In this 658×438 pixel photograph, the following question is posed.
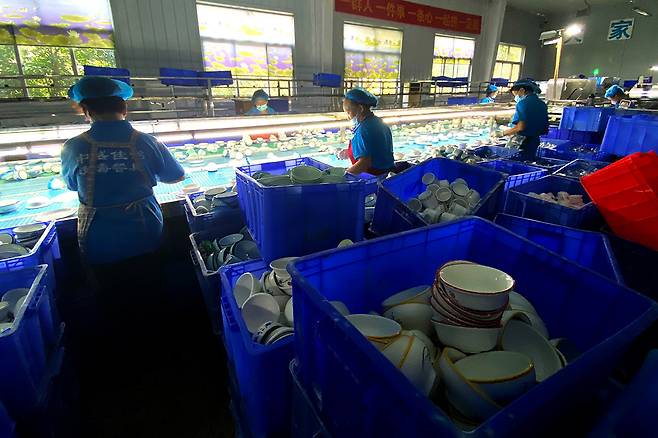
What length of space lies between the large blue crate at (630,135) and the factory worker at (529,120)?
0.62 m

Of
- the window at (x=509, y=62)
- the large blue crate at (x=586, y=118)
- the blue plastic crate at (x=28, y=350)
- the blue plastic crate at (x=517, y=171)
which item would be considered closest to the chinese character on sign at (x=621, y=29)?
the window at (x=509, y=62)

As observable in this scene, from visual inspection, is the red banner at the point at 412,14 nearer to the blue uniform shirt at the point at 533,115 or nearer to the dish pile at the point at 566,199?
the blue uniform shirt at the point at 533,115

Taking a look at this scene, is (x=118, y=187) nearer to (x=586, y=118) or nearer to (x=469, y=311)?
(x=469, y=311)

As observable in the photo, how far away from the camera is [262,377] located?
96 cm

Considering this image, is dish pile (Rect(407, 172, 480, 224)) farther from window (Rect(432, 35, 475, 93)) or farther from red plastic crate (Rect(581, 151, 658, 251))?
window (Rect(432, 35, 475, 93))

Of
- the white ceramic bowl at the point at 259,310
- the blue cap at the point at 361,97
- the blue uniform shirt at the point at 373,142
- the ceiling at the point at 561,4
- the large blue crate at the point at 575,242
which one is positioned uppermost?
the ceiling at the point at 561,4

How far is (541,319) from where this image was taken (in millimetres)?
982

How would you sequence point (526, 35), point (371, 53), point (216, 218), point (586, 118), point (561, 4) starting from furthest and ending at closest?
point (526, 35) < point (561, 4) < point (371, 53) < point (586, 118) < point (216, 218)

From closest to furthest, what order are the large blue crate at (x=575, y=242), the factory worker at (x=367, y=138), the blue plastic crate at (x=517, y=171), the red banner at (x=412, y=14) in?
1. the large blue crate at (x=575, y=242)
2. the blue plastic crate at (x=517, y=171)
3. the factory worker at (x=367, y=138)
4. the red banner at (x=412, y=14)

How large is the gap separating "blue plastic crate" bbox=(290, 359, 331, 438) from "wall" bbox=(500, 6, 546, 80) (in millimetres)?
19913

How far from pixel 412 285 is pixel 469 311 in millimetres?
370

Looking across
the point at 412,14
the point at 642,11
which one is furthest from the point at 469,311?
the point at 642,11

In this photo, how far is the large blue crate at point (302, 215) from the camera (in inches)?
55.9

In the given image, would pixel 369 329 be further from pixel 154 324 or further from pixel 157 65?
pixel 157 65
